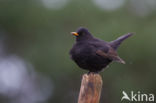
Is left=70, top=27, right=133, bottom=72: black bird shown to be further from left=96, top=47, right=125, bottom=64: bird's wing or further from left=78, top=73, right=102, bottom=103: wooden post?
left=78, top=73, right=102, bottom=103: wooden post

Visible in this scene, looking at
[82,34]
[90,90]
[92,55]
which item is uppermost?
[82,34]

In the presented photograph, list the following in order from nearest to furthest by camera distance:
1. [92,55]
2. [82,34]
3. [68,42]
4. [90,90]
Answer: [90,90] < [92,55] < [82,34] < [68,42]

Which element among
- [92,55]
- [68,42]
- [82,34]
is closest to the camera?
[92,55]

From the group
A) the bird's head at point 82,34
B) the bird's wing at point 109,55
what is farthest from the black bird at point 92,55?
the bird's head at point 82,34

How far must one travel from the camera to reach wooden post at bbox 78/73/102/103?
702cm

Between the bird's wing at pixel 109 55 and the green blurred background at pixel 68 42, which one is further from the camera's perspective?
the green blurred background at pixel 68 42

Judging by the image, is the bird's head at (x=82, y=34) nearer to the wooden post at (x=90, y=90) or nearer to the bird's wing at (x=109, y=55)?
the bird's wing at (x=109, y=55)

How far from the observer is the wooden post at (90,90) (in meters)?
7.02

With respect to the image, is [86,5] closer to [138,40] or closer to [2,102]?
[138,40]

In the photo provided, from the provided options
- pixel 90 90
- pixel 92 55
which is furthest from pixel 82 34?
pixel 90 90

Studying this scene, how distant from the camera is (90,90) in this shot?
7074 millimetres

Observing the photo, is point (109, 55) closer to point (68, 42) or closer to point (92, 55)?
point (92, 55)

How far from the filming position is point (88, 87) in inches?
279

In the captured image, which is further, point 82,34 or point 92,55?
point 82,34
